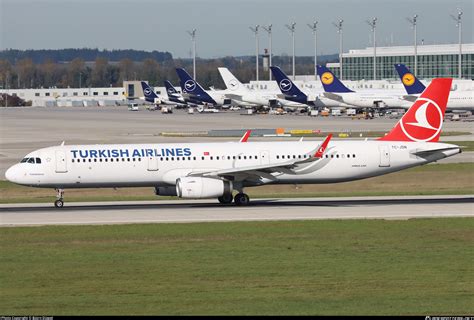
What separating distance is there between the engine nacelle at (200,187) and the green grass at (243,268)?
234 inches

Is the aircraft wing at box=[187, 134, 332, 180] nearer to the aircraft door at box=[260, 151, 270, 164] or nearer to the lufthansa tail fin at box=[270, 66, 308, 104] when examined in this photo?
the aircraft door at box=[260, 151, 270, 164]

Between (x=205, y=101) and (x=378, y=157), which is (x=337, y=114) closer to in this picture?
(x=205, y=101)

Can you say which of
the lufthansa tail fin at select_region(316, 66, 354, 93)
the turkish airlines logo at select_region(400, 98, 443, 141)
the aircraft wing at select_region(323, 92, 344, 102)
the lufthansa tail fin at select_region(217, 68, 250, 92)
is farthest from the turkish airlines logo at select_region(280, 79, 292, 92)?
the turkish airlines logo at select_region(400, 98, 443, 141)

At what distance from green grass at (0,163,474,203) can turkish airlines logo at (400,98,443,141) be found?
5.19m

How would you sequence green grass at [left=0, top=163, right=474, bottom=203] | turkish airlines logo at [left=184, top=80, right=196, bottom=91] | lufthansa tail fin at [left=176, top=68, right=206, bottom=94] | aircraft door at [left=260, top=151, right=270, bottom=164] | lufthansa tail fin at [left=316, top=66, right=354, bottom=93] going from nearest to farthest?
aircraft door at [left=260, top=151, right=270, bottom=164] < green grass at [left=0, top=163, right=474, bottom=203] < lufthansa tail fin at [left=316, top=66, right=354, bottom=93] < lufthansa tail fin at [left=176, top=68, right=206, bottom=94] < turkish airlines logo at [left=184, top=80, right=196, bottom=91]

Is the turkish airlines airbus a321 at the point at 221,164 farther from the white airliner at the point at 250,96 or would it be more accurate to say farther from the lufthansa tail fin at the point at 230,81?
the lufthansa tail fin at the point at 230,81

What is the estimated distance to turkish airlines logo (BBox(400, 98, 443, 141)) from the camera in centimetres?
5006

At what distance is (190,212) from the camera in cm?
4550

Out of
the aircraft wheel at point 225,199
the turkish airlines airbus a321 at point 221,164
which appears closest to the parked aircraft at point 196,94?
the turkish airlines airbus a321 at point 221,164

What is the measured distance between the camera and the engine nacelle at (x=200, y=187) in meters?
46.2

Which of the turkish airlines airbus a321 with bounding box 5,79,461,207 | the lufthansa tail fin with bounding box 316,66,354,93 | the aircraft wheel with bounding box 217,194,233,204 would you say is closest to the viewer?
the turkish airlines airbus a321 with bounding box 5,79,461,207

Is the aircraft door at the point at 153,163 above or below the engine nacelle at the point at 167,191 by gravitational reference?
above

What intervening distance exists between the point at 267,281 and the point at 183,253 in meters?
5.73

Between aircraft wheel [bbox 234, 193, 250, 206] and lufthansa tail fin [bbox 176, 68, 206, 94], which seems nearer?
aircraft wheel [bbox 234, 193, 250, 206]
